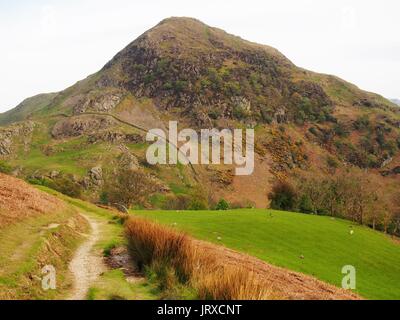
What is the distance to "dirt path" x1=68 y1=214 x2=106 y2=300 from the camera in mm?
15094

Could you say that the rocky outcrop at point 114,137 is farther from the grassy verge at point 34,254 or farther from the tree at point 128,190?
the grassy verge at point 34,254

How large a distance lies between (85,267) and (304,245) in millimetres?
32790

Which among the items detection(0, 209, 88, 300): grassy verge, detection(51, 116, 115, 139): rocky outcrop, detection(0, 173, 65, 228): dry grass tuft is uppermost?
detection(51, 116, 115, 139): rocky outcrop

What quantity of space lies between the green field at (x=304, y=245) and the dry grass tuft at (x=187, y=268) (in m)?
18.0

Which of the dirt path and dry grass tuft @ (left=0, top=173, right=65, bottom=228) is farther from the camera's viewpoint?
dry grass tuft @ (left=0, top=173, right=65, bottom=228)

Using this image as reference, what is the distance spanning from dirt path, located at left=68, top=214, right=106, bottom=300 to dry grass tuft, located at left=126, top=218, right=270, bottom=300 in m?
1.83

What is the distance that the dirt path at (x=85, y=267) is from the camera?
1509 cm

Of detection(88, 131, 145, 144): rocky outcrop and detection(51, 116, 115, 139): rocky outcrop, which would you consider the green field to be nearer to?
detection(88, 131, 145, 144): rocky outcrop

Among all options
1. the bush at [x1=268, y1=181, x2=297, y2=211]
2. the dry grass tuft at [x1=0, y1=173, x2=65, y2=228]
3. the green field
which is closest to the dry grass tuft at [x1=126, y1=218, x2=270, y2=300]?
the dry grass tuft at [x1=0, y1=173, x2=65, y2=228]

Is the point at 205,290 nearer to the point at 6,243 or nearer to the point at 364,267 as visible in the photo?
the point at 6,243

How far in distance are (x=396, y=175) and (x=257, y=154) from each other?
61.4 metres

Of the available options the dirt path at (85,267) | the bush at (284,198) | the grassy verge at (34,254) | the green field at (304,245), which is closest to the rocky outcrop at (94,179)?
the bush at (284,198)

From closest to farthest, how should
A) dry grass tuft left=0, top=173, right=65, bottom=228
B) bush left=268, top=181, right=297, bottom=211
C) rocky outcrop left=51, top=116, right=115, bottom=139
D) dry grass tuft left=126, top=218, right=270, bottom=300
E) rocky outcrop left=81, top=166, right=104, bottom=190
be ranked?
dry grass tuft left=126, top=218, right=270, bottom=300
dry grass tuft left=0, top=173, right=65, bottom=228
bush left=268, top=181, right=297, bottom=211
rocky outcrop left=81, top=166, right=104, bottom=190
rocky outcrop left=51, top=116, right=115, bottom=139
